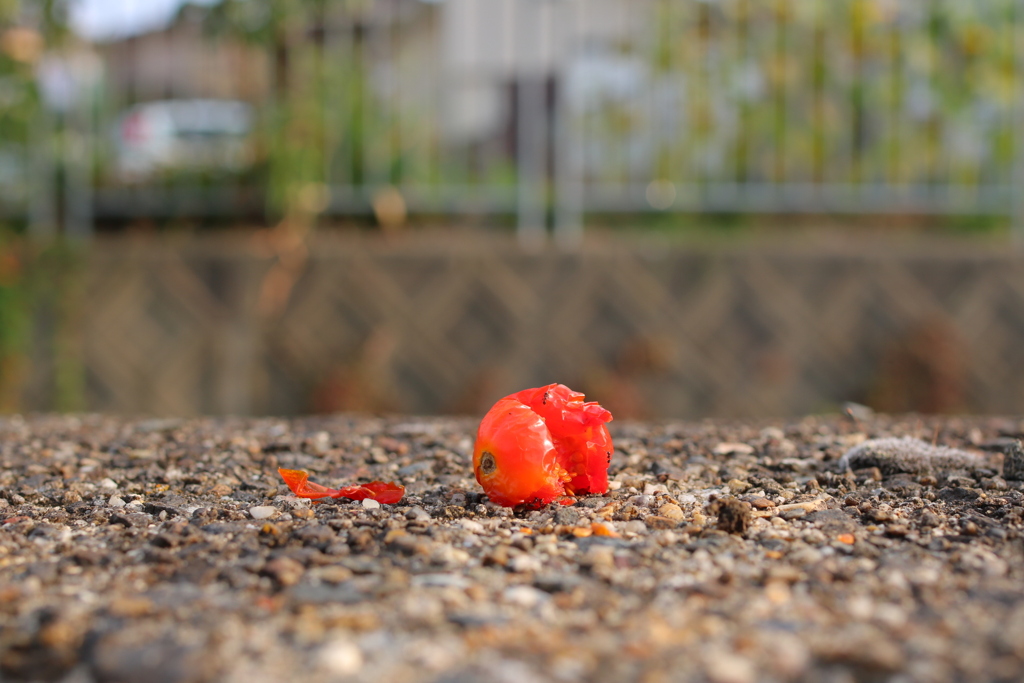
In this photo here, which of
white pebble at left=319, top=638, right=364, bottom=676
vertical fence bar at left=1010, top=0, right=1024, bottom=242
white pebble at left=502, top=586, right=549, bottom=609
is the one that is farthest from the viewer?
vertical fence bar at left=1010, top=0, right=1024, bottom=242

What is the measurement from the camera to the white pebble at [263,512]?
1.69m

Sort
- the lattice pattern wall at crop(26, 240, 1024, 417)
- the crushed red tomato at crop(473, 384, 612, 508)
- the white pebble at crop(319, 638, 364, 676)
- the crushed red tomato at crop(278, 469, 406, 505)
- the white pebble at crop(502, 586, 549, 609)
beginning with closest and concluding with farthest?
the white pebble at crop(319, 638, 364, 676)
the white pebble at crop(502, 586, 549, 609)
the crushed red tomato at crop(473, 384, 612, 508)
the crushed red tomato at crop(278, 469, 406, 505)
the lattice pattern wall at crop(26, 240, 1024, 417)

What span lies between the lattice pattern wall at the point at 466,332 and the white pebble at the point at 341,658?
3373 millimetres

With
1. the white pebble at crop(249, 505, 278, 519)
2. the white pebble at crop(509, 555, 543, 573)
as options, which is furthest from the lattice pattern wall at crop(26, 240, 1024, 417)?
the white pebble at crop(509, 555, 543, 573)

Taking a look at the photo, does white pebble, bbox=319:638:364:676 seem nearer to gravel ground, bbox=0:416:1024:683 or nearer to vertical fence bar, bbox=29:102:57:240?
gravel ground, bbox=0:416:1024:683

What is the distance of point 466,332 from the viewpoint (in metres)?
4.61

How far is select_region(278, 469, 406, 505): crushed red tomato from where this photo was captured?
5.90 ft

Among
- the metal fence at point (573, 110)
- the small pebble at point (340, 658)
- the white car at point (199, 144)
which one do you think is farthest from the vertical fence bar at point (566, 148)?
the small pebble at point (340, 658)

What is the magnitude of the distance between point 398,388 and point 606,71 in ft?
6.53

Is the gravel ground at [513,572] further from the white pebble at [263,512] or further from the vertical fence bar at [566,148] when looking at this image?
the vertical fence bar at [566,148]

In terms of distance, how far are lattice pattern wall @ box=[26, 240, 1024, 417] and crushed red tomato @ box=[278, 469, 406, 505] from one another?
105 inches

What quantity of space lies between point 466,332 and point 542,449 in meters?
2.96

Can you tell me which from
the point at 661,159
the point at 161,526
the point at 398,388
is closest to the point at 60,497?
the point at 161,526

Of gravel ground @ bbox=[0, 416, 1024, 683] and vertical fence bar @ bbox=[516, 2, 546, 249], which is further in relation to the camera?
vertical fence bar @ bbox=[516, 2, 546, 249]
